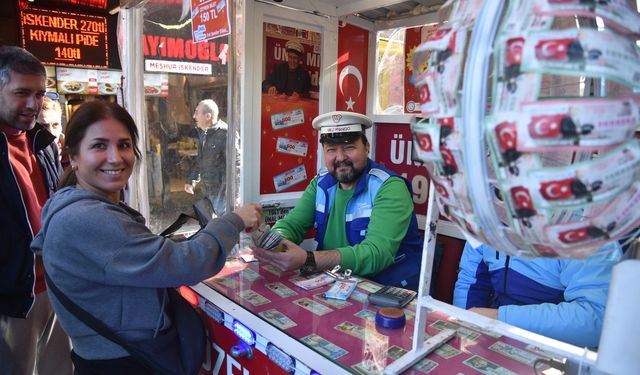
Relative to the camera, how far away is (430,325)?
134cm

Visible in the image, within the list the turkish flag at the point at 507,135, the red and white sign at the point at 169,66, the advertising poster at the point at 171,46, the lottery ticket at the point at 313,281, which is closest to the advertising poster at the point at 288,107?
the advertising poster at the point at 171,46

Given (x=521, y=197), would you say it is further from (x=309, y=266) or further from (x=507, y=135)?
(x=309, y=266)

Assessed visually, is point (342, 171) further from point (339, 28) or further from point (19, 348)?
point (19, 348)

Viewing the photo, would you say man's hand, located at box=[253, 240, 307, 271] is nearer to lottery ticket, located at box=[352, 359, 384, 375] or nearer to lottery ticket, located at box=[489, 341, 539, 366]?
lottery ticket, located at box=[352, 359, 384, 375]

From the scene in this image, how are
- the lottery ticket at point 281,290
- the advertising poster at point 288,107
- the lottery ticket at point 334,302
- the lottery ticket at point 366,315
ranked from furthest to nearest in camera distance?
1. the advertising poster at point 288,107
2. the lottery ticket at point 281,290
3. the lottery ticket at point 334,302
4. the lottery ticket at point 366,315

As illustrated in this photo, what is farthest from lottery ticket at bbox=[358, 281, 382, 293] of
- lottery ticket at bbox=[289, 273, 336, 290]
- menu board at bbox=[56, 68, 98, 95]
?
menu board at bbox=[56, 68, 98, 95]

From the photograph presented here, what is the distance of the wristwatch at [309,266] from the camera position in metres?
1.88

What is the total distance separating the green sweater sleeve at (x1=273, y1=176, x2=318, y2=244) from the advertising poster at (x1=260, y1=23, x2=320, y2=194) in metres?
0.57

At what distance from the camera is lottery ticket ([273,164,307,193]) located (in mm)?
3154

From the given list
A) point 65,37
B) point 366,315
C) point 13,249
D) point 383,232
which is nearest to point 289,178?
point 383,232

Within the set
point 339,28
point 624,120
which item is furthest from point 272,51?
point 624,120

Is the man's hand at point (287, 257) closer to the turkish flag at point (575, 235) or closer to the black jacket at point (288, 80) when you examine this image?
the turkish flag at point (575, 235)

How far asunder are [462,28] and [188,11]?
2794 millimetres

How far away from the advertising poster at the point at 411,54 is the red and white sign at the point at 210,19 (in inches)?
59.7
